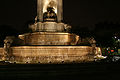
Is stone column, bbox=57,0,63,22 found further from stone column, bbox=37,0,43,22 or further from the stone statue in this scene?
stone column, bbox=37,0,43,22

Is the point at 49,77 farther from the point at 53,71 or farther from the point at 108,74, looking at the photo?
the point at 108,74

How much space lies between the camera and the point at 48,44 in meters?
19.2

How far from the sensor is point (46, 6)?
22.8m

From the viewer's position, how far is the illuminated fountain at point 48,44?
16.2 m

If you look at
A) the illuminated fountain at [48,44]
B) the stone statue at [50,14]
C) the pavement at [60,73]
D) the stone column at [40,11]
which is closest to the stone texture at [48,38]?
the illuminated fountain at [48,44]

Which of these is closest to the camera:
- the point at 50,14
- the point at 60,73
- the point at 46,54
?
the point at 60,73

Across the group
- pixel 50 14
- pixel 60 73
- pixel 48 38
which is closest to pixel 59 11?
pixel 50 14

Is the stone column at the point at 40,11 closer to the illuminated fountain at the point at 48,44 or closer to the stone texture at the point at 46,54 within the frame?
the illuminated fountain at the point at 48,44

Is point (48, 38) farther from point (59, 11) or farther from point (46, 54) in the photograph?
point (59, 11)

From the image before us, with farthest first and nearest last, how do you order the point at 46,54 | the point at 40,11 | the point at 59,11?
the point at 59,11
the point at 40,11
the point at 46,54

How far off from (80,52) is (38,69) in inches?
325

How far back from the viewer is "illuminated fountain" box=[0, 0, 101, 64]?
1615 centimetres

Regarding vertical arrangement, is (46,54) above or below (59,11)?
below

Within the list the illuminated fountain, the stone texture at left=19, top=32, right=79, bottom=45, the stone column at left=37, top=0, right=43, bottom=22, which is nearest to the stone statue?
the illuminated fountain
